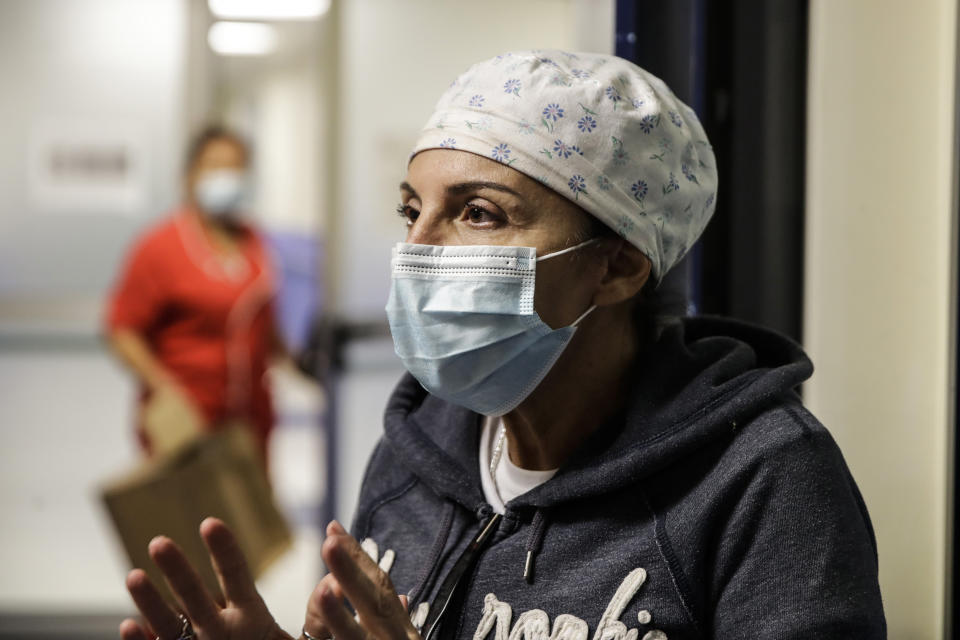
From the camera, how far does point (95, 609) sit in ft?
12.1

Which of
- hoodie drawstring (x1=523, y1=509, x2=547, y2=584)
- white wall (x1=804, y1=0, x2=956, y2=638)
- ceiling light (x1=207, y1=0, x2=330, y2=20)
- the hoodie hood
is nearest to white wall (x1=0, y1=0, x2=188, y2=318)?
ceiling light (x1=207, y1=0, x2=330, y2=20)

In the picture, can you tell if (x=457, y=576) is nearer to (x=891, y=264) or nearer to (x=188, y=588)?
(x=188, y=588)

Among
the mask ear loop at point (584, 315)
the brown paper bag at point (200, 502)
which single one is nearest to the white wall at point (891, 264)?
the mask ear loop at point (584, 315)

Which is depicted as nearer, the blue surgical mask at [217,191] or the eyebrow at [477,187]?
the eyebrow at [477,187]

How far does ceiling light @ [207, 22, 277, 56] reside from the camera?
242 inches

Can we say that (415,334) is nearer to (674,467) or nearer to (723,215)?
(674,467)

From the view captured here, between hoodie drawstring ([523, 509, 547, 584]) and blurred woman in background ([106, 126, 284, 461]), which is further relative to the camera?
blurred woman in background ([106, 126, 284, 461])

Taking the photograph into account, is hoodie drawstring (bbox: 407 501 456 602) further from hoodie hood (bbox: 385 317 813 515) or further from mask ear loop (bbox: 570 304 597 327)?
mask ear loop (bbox: 570 304 597 327)

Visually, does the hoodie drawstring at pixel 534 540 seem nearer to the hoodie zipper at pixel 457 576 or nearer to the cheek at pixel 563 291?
the hoodie zipper at pixel 457 576

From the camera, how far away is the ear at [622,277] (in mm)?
1102

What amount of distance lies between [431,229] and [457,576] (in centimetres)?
37

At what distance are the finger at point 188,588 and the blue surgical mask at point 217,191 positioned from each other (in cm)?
251

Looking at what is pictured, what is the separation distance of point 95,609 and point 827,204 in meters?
3.23

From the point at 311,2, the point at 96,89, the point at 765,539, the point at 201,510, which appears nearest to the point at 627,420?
the point at 765,539
